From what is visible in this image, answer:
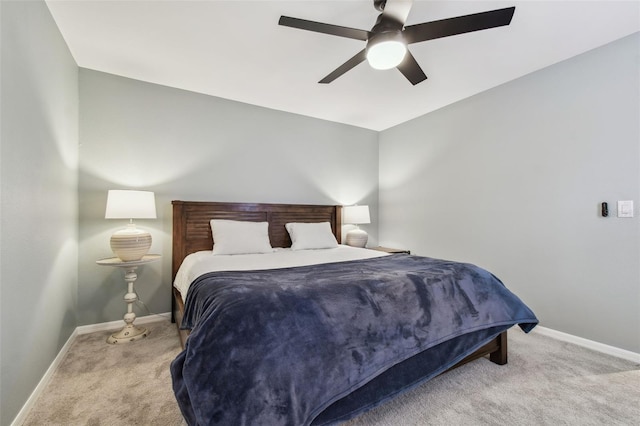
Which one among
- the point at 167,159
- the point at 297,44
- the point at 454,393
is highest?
the point at 297,44

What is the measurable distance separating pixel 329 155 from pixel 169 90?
2215mm

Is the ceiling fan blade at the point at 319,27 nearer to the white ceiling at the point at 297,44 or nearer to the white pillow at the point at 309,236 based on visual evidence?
the white ceiling at the point at 297,44

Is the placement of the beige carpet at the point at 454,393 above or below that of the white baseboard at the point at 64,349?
below

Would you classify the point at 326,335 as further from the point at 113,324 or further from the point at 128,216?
the point at 113,324

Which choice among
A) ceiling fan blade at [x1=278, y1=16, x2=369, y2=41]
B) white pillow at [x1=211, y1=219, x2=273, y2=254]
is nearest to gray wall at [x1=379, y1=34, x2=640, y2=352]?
ceiling fan blade at [x1=278, y1=16, x2=369, y2=41]

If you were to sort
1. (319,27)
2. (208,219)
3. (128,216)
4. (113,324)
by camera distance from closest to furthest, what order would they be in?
(319,27) < (128,216) < (113,324) < (208,219)

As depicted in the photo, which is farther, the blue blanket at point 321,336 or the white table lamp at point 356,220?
the white table lamp at point 356,220

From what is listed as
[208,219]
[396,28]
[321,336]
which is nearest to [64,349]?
[208,219]

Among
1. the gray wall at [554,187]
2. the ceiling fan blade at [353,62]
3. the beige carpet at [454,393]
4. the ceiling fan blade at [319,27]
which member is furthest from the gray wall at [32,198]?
the gray wall at [554,187]

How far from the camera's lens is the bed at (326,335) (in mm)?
1098

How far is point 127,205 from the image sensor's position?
95.3 inches

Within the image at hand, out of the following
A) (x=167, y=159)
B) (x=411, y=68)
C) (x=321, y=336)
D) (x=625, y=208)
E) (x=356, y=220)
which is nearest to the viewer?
(x=321, y=336)

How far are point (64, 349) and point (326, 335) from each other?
2.39m

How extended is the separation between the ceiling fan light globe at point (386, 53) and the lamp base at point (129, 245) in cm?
242
